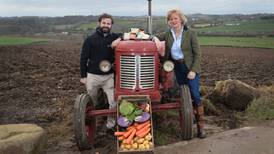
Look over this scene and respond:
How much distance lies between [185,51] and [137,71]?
0.95 m

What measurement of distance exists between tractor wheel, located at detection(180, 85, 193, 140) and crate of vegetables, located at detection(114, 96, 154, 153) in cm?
54

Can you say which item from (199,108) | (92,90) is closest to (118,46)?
(92,90)

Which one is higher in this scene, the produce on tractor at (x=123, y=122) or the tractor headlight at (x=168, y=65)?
the tractor headlight at (x=168, y=65)

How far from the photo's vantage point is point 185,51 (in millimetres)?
8023

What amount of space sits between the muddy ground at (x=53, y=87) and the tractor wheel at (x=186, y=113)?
46 centimetres

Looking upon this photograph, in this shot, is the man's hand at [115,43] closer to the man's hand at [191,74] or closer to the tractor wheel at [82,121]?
the tractor wheel at [82,121]

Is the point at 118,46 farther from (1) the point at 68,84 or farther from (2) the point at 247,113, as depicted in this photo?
(1) the point at 68,84

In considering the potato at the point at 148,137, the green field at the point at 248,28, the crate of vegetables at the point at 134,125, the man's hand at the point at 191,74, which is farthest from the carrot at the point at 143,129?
the green field at the point at 248,28

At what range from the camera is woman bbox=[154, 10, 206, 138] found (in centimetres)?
793

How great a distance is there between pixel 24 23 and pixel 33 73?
5537 centimetres

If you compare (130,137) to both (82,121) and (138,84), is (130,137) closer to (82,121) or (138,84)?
(82,121)

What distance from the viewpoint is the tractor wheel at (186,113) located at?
7.45 meters

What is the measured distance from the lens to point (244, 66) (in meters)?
23.0

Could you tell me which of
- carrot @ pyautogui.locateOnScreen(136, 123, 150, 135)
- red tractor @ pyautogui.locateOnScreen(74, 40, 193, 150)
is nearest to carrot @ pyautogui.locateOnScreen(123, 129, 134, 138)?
carrot @ pyautogui.locateOnScreen(136, 123, 150, 135)
